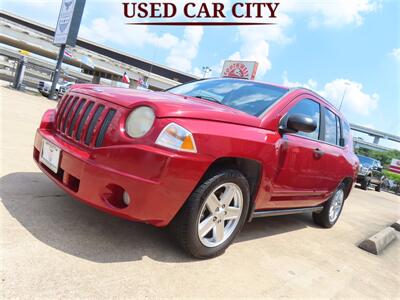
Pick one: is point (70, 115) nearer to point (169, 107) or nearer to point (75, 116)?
point (75, 116)

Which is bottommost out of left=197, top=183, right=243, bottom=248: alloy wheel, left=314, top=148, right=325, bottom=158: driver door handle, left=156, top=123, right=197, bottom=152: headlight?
left=197, top=183, right=243, bottom=248: alloy wheel

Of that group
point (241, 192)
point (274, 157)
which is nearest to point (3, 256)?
point (241, 192)

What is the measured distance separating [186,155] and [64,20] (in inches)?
605

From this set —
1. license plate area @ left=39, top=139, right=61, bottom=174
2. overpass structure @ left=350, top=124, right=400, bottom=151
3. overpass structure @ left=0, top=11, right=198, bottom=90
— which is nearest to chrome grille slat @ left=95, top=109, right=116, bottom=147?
license plate area @ left=39, top=139, right=61, bottom=174

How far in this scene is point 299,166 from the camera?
12.3 ft

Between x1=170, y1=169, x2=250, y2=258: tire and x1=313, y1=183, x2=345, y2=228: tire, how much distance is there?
98.2 inches

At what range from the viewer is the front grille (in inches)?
103

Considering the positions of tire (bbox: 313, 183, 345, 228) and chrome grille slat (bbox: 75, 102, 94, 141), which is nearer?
chrome grille slat (bbox: 75, 102, 94, 141)

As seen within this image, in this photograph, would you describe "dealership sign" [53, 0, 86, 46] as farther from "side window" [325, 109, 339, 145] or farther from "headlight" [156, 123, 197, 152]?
"headlight" [156, 123, 197, 152]

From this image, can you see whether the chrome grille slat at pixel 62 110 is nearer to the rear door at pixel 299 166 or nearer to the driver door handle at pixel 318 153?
the rear door at pixel 299 166

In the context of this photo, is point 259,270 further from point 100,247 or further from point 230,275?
point 100,247

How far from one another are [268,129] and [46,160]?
196cm

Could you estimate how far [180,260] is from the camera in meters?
2.84

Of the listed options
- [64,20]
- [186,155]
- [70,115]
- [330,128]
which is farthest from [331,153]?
[64,20]
